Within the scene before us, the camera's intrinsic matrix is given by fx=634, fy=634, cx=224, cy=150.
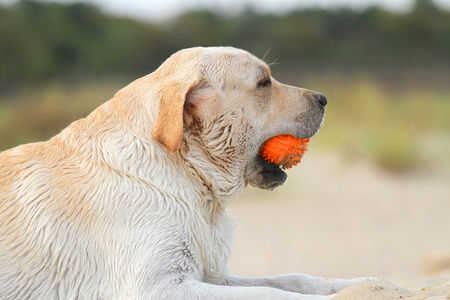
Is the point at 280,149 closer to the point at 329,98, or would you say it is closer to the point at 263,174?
the point at 263,174

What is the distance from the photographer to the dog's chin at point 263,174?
4.27 metres

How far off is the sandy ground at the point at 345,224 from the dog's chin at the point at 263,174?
306 cm

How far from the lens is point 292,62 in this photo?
28328 millimetres

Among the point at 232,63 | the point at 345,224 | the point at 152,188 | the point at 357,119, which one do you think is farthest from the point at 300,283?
the point at 357,119

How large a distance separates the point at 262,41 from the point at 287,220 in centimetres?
1848

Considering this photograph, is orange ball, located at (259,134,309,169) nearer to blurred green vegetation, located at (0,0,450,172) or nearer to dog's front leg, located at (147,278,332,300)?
dog's front leg, located at (147,278,332,300)

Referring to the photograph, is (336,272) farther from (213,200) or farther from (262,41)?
(262,41)

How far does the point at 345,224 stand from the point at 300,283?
23.3 feet

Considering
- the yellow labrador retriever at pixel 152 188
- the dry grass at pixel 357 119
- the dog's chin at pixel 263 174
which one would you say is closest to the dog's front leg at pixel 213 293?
the yellow labrador retriever at pixel 152 188

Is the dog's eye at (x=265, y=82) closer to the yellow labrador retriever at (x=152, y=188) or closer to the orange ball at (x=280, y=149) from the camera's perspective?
the yellow labrador retriever at (x=152, y=188)

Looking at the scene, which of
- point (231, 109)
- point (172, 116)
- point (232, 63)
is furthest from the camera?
point (232, 63)

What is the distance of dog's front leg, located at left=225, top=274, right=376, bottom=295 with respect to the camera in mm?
4219

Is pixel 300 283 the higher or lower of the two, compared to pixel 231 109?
lower

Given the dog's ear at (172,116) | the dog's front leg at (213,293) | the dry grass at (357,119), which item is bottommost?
the dog's front leg at (213,293)
